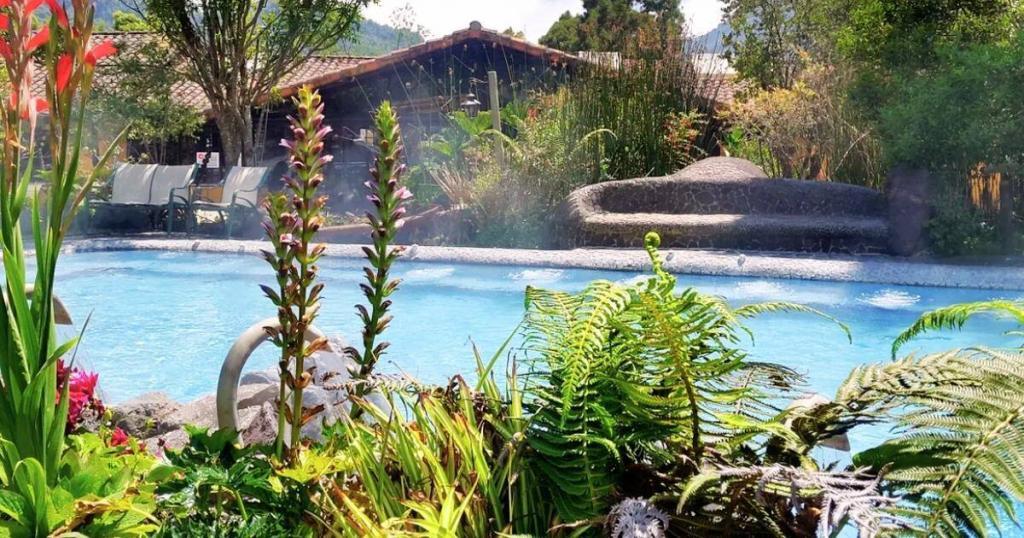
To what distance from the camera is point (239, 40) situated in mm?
15805

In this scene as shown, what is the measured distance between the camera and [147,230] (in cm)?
1441

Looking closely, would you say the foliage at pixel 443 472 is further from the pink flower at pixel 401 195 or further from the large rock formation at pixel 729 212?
the large rock formation at pixel 729 212

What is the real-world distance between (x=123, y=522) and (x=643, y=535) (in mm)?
671

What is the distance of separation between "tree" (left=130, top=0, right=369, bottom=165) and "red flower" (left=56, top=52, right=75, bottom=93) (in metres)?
15.2

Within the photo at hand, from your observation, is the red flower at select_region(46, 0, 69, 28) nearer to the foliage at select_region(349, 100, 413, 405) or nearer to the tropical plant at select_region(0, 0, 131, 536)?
the tropical plant at select_region(0, 0, 131, 536)

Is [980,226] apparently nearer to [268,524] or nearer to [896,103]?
[896,103]

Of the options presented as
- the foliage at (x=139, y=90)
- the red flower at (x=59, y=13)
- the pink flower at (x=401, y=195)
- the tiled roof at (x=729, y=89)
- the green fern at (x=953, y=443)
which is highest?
the tiled roof at (x=729, y=89)

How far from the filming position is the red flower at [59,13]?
1123mm

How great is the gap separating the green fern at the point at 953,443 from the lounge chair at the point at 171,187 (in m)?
13.6

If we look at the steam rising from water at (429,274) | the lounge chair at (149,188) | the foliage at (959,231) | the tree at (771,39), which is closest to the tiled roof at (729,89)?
the tree at (771,39)

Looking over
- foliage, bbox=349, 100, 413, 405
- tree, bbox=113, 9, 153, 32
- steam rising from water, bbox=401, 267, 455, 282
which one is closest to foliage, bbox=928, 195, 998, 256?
steam rising from water, bbox=401, 267, 455, 282

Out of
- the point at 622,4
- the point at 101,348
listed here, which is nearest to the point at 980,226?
the point at 101,348

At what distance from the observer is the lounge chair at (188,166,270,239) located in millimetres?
13125

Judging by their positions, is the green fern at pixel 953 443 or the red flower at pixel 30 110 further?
the red flower at pixel 30 110
